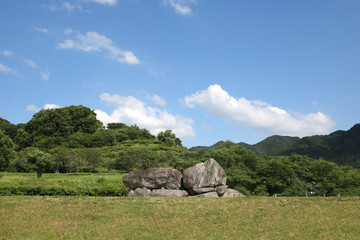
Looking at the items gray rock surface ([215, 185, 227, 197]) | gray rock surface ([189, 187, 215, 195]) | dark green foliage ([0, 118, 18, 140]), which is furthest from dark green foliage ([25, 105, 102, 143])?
gray rock surface ([215, 185, 227, 197])

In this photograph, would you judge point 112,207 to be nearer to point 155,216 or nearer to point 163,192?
point 155,216

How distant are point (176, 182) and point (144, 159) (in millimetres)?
23801

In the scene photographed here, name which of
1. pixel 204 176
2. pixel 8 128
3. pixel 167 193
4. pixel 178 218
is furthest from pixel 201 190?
pixel 8 128

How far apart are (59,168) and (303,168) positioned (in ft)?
122

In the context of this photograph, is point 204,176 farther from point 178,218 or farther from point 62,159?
point 62,159

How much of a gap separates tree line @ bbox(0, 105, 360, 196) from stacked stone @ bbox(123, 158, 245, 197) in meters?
4.34

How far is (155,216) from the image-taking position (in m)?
15.9

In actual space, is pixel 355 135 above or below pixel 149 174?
above

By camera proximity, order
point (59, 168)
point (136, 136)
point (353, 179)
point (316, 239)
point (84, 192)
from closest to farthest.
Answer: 1. point (316, 239)
2. point (84, 192)
3. point (353, 179)
4. point (59, 168)
5. point (136, 136)

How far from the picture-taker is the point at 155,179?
72.0 feet

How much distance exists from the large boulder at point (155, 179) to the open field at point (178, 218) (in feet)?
10.9

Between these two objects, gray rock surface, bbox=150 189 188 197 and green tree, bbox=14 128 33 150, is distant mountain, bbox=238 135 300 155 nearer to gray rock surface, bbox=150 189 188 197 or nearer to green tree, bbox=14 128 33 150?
green tree, bbox=14 128 33 150

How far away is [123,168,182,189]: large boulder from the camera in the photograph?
72.0ft

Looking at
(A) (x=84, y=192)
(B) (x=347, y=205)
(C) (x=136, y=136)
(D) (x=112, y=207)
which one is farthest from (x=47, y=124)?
(B) (x=347, y=205)
